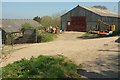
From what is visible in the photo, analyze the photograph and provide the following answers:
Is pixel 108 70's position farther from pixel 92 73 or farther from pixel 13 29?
pixel 13 29

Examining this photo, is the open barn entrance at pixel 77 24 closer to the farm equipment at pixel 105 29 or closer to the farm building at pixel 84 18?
the farm building at pixel 84 18

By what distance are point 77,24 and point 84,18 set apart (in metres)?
2.14

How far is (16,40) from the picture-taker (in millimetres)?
27500

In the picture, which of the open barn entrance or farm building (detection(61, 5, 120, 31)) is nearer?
farm building (detection(61, 5, 120, 31))

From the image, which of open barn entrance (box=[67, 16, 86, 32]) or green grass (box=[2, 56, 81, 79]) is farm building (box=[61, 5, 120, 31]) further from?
green grass (box=[2, 56, 81, 79])

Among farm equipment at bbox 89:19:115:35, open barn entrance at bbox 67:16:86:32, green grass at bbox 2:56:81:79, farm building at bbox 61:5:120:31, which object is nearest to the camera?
green grass at bbox 2:56:81:79

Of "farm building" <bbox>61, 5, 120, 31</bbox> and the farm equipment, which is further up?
"farm building" <bbox>61, 5, 120, 31</bbox>

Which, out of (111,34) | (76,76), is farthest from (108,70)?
(111,34)

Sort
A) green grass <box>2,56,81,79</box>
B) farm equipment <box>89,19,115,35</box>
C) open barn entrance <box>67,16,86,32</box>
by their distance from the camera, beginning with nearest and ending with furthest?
green grass <box>2,56,81,79</box> → farm equipment <box>89,19,115,35</box> → open barn entrance <box>67,16,86,32</box>


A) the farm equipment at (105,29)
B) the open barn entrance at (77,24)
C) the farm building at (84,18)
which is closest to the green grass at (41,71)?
the farm equipment at (105,29)

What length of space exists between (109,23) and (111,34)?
272 inches

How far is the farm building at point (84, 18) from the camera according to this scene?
36.8m

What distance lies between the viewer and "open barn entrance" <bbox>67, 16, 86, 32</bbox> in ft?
128

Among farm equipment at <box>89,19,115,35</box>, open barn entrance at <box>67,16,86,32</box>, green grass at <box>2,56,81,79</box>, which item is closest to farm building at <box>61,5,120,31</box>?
open barn entrance at <box>67,16,86,32</box>
